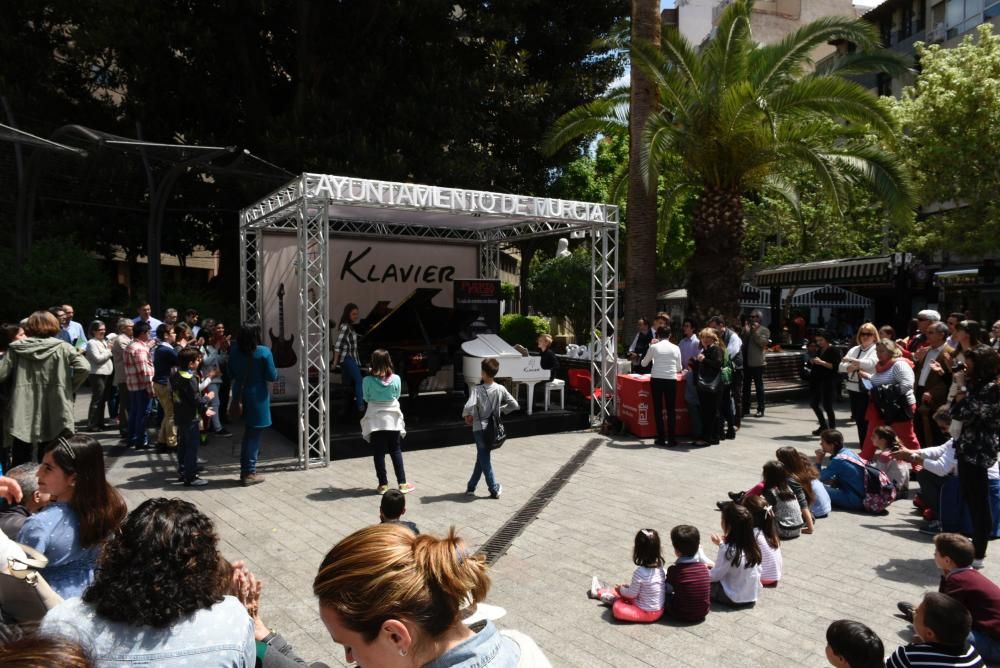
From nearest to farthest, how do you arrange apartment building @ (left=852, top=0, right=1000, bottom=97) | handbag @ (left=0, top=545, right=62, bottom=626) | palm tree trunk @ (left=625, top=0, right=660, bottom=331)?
1. handbag @ (left=0, top=545, right=62, bottom=626)
2. palm tree trunk @ (left=625, top=0, right=660, bottom=331)
3. apartment building @ (left=852, top=0, right=1000, bottom=97)

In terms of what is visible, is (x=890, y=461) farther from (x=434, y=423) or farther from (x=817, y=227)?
(x=817, y=227)

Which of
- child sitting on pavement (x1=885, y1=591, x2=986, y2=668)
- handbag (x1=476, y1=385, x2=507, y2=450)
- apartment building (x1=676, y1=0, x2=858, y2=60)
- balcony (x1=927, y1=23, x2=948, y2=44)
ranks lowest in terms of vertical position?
child sitting on pavement (x1=885, y1=591, x2=986, y2=668)

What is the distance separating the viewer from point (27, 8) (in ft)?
60.4

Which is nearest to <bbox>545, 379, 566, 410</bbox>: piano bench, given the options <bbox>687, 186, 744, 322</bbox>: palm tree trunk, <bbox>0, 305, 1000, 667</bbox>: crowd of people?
<bbox>0, 305, 1000, 667</bbox>: crowd of people

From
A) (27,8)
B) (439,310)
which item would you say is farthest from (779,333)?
(27,8)

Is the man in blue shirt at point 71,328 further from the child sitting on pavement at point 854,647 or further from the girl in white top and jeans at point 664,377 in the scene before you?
the child sitting on pavement at point 854,647

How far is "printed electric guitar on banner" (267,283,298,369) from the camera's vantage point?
1342 cm

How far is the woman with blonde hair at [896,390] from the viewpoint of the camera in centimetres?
786

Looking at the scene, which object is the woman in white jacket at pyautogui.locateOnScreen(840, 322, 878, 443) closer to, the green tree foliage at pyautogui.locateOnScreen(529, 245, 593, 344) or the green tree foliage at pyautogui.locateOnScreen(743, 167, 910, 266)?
the green tree foliage at pyautogui.locateOnScreen(529, 245, 593, 344)

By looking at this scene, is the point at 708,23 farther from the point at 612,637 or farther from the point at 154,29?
the point at 612,637

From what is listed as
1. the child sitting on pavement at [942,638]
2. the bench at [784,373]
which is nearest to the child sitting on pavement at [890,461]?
the child sitting on pavement at [942,638]

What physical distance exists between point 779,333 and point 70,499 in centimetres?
2196

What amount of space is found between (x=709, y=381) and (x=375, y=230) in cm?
797

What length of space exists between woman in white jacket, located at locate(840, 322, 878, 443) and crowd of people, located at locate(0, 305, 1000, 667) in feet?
0.11
